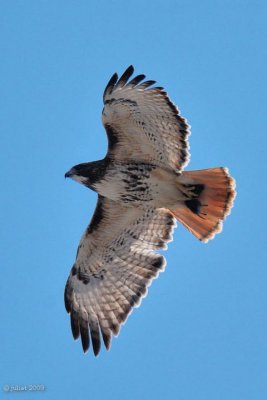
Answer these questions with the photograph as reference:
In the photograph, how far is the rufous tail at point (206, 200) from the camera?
1075 centimetres

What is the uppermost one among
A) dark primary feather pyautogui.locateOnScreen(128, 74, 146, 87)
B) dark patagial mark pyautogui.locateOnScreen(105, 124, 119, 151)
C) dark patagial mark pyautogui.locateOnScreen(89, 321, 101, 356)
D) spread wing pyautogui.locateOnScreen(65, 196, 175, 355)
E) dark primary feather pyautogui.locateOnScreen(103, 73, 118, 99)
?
dark primary feather pyautogui.locateOnScreen(128, 74, 146, 87)

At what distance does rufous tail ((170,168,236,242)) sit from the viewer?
10.8m

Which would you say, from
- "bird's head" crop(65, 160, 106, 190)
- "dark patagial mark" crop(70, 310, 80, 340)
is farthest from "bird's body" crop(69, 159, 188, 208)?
"dark patagial mark" crop(70, 310, 80, 340)

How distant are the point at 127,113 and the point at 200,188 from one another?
1.30 m

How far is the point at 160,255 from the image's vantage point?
37.2 feet

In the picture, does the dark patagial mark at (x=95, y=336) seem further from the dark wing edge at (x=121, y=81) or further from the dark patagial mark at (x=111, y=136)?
the dark wing edge at (x=121, y=81)

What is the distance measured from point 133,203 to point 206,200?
92 centimetres

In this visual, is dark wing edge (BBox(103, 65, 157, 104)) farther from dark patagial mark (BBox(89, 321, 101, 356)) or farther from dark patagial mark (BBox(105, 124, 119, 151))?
dark patagial mark (BBox(89, 321, 101, 356))

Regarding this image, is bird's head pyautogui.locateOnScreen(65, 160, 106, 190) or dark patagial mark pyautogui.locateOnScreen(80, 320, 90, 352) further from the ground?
bird's head pyautogui.locateOnScreen(65, 160, 106, 190)

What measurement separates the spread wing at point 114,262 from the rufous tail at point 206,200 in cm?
42

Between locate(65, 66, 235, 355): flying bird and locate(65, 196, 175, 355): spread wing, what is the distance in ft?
0.04

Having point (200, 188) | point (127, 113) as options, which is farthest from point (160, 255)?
point (127, 113)

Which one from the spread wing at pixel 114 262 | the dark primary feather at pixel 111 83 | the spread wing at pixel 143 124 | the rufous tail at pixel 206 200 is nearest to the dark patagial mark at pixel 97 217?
the spread wing at pixel 114 262

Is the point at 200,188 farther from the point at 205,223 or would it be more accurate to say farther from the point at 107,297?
the point at 107,297
